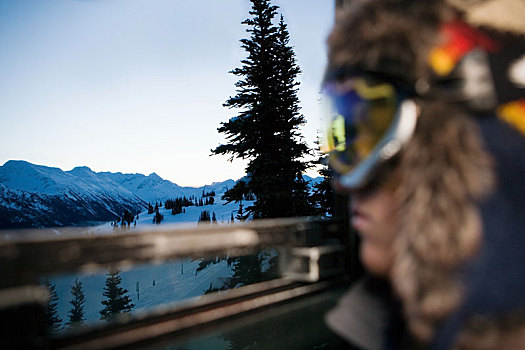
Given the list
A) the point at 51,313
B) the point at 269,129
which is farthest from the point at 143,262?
the point at 51,313

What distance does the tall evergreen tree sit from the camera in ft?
42.8

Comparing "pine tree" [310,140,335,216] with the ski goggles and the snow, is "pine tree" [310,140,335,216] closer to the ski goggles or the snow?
the ski goggles

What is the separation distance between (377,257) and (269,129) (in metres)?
13.6

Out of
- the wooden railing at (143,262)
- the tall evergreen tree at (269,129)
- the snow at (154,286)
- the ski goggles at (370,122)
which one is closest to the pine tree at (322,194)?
the tall evergreen tree at (269,129)

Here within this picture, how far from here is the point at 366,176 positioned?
810 mm

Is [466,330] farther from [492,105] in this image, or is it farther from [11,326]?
[11,326]

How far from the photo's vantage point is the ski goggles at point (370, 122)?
0.75 meters

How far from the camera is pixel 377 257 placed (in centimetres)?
84

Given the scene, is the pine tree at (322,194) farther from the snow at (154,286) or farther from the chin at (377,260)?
Answer: the snow at (154,286)

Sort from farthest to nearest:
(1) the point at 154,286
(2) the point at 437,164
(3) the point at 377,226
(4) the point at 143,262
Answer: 1. (1) the point at 154,286
2. (4) the point at 143,262
3. (3) the point at 377,226
4. (2) the point at 437,164

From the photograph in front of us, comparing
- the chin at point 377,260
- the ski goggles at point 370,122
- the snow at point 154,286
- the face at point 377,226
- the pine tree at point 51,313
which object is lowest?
the snow at point 154,286

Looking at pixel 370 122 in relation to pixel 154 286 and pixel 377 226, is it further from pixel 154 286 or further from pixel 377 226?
pixel 154 286

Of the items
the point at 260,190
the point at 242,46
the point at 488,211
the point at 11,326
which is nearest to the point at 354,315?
the point at 488,211

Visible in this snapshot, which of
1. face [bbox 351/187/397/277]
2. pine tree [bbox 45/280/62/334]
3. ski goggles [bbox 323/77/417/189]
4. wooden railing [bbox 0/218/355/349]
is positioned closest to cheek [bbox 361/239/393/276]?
face [bbox 351/187/397/277]
